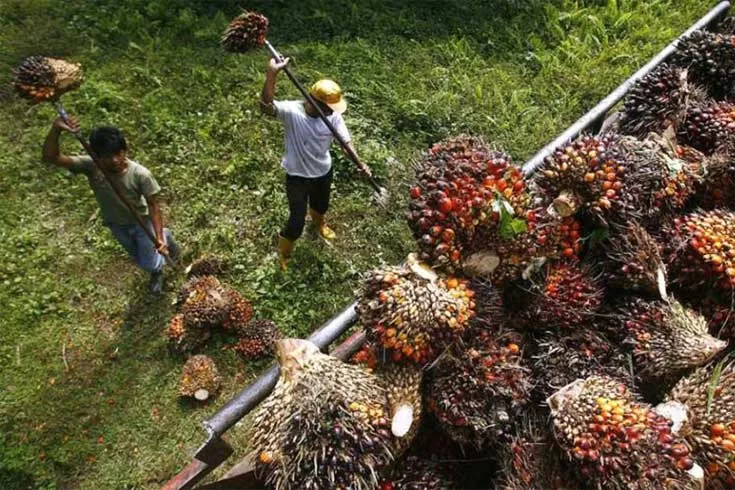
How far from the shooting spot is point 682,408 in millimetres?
1818

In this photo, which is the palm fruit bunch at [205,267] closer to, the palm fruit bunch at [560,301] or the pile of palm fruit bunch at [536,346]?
the pile of palm fruit bunch at [536,346]

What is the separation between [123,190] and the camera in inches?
164

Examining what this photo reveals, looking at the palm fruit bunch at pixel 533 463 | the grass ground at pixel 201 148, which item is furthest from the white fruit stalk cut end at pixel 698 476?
the grass ground at pixel 201 148

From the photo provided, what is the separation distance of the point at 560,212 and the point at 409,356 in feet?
2.77

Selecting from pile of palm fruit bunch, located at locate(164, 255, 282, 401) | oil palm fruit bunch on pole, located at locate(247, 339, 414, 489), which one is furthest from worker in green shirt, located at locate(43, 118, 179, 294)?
oil palm fruit bunch on pole, located at locate(247, 339, 414, 489)

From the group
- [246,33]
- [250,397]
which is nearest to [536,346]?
[250,397]

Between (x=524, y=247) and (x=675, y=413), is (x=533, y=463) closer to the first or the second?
(x=675, y=413)

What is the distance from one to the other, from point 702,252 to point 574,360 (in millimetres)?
689

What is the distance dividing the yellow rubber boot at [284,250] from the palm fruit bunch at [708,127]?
331 centimetres

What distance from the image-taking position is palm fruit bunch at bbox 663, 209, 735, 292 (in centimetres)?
210

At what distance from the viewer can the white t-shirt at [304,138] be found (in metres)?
4.39

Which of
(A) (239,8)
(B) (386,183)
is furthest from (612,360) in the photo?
(A) (239,8)

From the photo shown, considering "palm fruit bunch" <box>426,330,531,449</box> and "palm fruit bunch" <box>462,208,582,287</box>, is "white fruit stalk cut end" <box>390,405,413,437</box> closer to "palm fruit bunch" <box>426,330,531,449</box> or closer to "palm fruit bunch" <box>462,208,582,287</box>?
"palm fruit bunch" <box>426,330,531,449</box>

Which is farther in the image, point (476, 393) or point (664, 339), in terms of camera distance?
point (664, 339)
